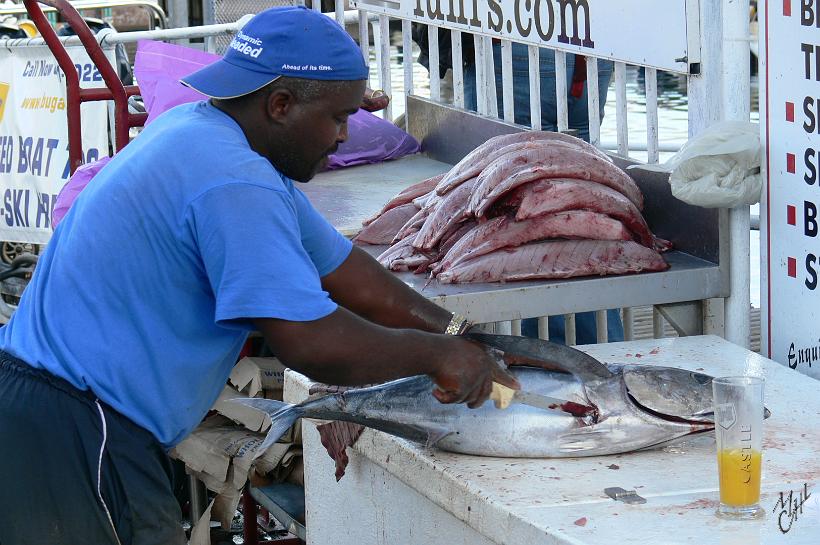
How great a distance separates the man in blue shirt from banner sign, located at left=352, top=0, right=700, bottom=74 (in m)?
1.67

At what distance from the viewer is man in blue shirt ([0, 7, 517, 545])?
2.32 m

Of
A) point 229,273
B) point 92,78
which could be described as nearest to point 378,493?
point 229,273

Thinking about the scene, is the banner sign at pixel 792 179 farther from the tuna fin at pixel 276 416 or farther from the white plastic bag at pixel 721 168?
the tuna fin at pixel 276 416

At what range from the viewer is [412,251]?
398cm

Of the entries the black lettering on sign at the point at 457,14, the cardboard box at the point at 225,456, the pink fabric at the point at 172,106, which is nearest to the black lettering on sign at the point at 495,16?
the black lettering on sign at the point at 457,14

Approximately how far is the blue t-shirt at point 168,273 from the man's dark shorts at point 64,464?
4 cm

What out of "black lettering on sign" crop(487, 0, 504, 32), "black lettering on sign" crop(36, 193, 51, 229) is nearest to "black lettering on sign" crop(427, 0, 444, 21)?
"black lettering on sign" crop(487, 0, 504, 32)

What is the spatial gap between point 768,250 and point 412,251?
45.3 inches

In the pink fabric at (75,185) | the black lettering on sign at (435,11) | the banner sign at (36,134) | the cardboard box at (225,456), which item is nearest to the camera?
the cardboard box at (225,456)

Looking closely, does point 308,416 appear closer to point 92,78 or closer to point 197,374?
→ point 197,374

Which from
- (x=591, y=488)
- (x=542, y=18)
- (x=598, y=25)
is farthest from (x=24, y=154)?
(x=591, y=488)

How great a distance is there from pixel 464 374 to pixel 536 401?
26 centimetres

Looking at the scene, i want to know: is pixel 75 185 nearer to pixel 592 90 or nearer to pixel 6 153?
pixel 6 153

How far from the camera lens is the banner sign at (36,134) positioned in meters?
6.25
